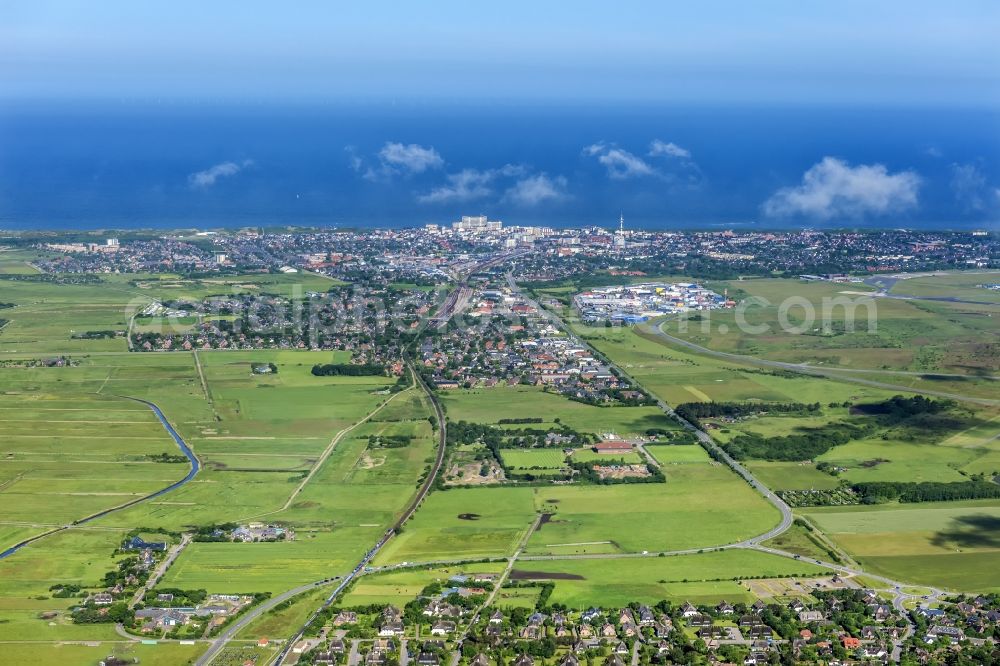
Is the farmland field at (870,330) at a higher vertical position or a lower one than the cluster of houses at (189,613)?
higher

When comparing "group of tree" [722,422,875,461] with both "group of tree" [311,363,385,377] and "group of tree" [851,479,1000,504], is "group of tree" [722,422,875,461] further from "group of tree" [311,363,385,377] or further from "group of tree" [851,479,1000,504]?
"group of tree" [311,363,385,377]

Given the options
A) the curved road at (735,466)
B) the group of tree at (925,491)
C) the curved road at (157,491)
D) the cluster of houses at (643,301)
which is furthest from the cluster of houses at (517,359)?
the group of tree at (925,491)

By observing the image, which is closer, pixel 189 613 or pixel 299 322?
pixel 189 613

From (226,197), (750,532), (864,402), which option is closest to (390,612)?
(750,532)

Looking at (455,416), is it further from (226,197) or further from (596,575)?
(226,197)

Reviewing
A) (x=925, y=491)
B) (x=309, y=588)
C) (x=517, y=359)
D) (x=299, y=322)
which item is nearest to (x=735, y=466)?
(x=925, y=491)

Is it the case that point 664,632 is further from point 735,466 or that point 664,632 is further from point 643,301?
point 643,301

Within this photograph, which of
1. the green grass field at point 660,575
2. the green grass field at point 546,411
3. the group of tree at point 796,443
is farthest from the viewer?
the green grass field at point 546,411

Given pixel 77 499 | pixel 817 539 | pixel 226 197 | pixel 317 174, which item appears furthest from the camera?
pixel 317 174

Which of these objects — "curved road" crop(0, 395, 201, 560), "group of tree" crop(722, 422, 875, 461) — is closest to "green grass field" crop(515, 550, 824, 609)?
"group of tree" crop(722, 422, 875, 461)

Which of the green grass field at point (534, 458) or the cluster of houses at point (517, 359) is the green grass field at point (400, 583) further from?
the cluster of houses at point (517, 359)

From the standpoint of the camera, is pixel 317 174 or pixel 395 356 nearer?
pixel 395 356
